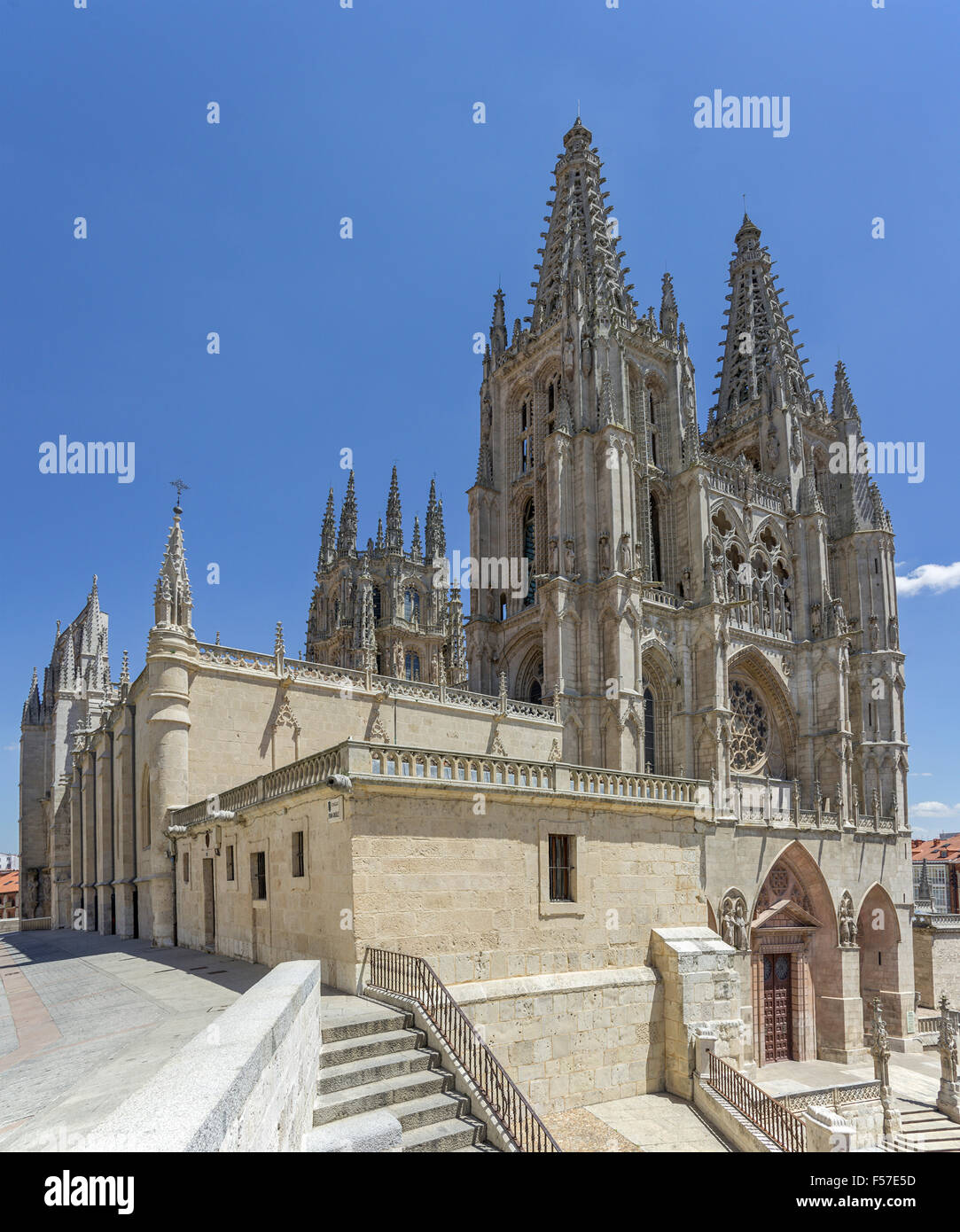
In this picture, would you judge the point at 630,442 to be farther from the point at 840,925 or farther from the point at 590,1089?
the point at 590,1089

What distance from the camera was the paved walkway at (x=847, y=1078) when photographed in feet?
82.4

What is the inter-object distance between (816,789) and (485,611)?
17.1m

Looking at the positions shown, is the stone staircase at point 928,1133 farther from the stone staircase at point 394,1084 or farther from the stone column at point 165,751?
the stone column at point 165,751

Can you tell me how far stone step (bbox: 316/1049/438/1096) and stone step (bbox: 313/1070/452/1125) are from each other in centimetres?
5

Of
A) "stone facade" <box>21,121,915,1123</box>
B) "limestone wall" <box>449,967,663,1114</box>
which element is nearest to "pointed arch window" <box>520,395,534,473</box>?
"stone facade" <box>21,121,915,1123</box>

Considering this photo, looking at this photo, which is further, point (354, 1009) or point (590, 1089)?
point (590, 1089)

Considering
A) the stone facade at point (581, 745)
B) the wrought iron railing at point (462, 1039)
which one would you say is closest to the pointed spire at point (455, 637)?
the stone facade at point (581, 745)

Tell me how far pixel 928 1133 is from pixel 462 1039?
73.2 ft

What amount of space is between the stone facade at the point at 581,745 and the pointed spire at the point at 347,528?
184 centimetres

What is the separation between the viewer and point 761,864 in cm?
2847

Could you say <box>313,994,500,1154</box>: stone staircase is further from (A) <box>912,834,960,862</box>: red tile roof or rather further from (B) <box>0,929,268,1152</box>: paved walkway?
(A) <box>912,834,960,862</box>: red tile roof

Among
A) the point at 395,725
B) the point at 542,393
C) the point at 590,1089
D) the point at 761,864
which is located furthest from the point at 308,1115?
the point at 542,393

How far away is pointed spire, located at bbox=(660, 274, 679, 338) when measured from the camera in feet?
138

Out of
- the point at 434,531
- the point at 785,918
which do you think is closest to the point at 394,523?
the point at 434,531
